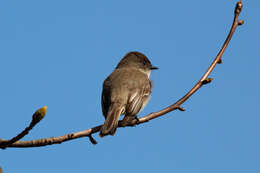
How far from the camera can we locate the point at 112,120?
6.71 metres

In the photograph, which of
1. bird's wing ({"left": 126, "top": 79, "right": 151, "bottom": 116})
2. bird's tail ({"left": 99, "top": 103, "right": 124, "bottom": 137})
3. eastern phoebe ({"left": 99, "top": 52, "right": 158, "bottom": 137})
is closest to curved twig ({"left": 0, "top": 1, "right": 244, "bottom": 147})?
bird's tail ({"left": 99, "top": 103, "right": 124, "bottom": 137})

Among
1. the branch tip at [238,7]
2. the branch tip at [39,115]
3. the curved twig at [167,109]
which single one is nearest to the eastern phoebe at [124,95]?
the curved twig at [167,109]

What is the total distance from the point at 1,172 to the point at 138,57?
785cm

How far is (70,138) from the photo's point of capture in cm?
418

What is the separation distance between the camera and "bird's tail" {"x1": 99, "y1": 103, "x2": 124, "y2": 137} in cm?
588

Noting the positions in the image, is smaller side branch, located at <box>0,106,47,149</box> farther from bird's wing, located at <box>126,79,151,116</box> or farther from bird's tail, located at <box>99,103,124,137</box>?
bird's wing, located at <box>126,79,151,116</box>

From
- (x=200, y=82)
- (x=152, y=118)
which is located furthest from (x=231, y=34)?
(x=152, y=118)

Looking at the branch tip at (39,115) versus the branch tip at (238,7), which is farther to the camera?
the branch tip at (238,7)

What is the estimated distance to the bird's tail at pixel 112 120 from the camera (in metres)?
5.88

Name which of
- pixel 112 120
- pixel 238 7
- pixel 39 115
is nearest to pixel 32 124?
pixel 39 115

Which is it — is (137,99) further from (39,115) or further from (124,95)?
(39,115)

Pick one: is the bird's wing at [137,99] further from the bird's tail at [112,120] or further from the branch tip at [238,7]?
the branch tip at [238,7]

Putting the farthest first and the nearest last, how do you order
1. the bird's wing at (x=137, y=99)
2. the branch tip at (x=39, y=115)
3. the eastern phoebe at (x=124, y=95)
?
the bird's wing at (x=137, y=99) → the eastern phoebe at (x=124, y=95) → the branch tip at (x=39, y=115)

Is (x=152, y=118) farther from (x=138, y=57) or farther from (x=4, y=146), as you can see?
(x=138, y=57)
